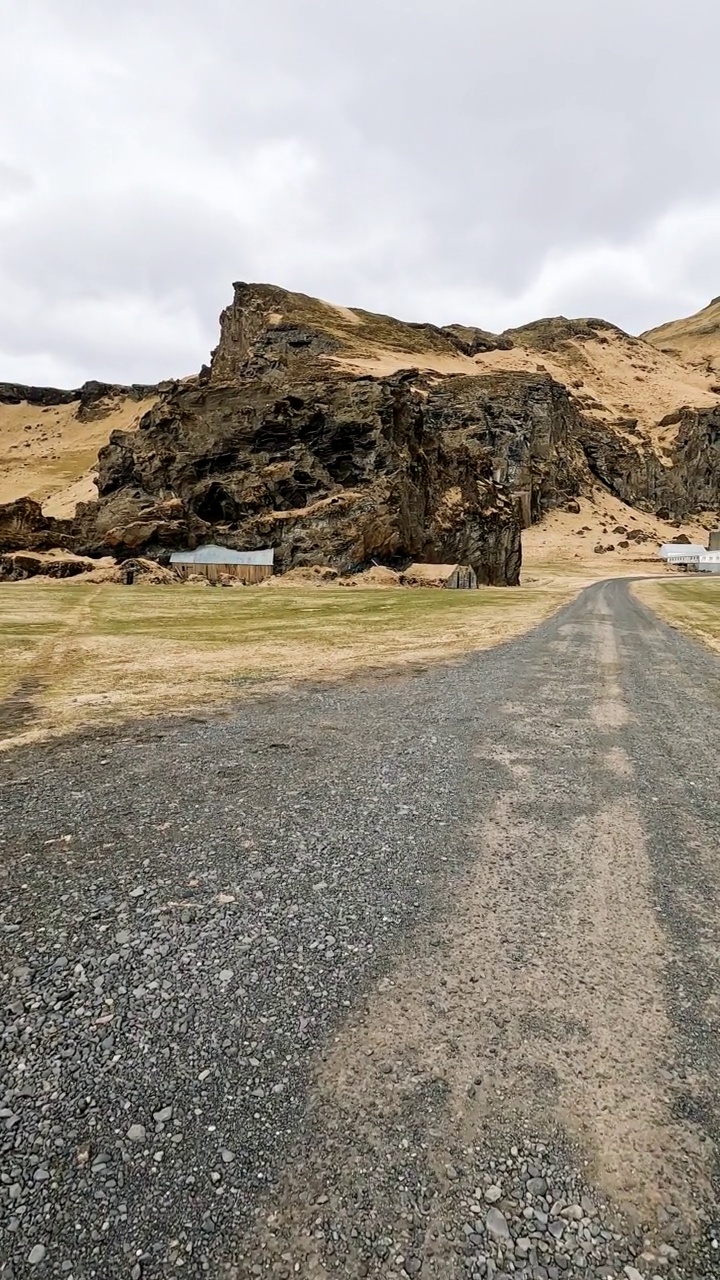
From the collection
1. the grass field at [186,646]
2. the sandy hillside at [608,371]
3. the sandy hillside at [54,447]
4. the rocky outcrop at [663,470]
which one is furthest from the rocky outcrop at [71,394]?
the grass field at [186,646]

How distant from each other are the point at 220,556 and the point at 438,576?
73.9ft

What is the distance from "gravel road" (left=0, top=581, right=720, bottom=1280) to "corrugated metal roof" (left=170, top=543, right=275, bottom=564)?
53108 millimetres

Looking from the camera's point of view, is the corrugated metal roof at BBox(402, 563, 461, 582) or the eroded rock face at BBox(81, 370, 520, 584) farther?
the eroded rock face at BBox(81, 370, 520, 584)

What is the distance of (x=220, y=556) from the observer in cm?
5956

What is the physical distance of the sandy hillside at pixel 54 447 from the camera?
108 metres

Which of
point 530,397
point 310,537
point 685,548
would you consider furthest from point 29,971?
point 530,397

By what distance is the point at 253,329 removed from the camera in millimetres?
129875

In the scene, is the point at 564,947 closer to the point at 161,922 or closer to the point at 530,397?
the point at 161,922

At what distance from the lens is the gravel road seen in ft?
7.32

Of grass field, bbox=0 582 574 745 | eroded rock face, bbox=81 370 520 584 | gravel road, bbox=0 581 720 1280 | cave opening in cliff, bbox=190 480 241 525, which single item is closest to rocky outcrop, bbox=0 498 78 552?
eroded rock face, bbox=81 370 520 584

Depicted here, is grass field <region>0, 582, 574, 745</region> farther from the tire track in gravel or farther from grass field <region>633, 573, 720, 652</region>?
the tire track in gravel

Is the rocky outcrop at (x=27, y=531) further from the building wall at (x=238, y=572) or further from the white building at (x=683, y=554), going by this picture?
the white building at (x=683, y=554)

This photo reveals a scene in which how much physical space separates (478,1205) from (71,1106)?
1.87 meters

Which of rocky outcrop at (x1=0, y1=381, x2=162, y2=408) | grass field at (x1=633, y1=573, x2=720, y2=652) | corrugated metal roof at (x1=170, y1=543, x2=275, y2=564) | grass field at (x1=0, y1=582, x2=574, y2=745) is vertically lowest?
grass field at (x1=633, y1=573, x2=720, y2=652)
